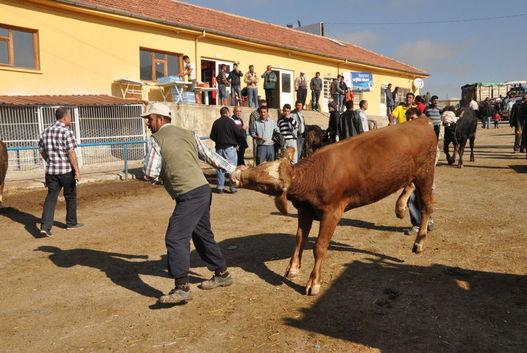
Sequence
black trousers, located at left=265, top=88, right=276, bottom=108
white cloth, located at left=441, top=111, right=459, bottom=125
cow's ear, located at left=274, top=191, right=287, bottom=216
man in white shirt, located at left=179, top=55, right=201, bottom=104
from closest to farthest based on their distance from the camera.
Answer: cow's ear, located at left=274, top=191, right=287, bottom=216, white cloth, located at left=441, top=111, right=459, bottom=125, man in white shirt, located at left=179, top=55, right=201, bottom=104, black trousers, located at left=265, top=88, right=276, bottom=108

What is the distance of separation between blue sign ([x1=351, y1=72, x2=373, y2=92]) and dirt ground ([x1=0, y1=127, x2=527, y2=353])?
1967 cm

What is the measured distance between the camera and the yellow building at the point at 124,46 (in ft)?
46.2

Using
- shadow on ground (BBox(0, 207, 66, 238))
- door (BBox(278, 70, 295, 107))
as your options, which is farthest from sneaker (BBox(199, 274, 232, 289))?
door (BBox(278, 70, 295, 107))

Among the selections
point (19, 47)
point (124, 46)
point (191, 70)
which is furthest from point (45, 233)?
point (191, 70)

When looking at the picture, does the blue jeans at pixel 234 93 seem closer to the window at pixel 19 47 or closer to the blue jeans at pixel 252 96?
the blue jeans at pixel 252 96

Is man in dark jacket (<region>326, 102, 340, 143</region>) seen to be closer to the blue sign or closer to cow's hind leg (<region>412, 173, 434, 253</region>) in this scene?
cow's hind leg (<region>412, 173, 434, 253</region>)

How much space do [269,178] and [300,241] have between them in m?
0.99

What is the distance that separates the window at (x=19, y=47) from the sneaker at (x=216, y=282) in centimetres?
1215

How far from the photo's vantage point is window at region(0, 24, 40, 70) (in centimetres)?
1372

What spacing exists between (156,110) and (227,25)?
17.9 m

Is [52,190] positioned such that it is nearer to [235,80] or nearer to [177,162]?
[177,162]

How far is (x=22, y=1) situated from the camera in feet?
45.4

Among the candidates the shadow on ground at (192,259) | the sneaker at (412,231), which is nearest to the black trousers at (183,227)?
the shadow on ground at (192,259)

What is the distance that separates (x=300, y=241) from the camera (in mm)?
4980
